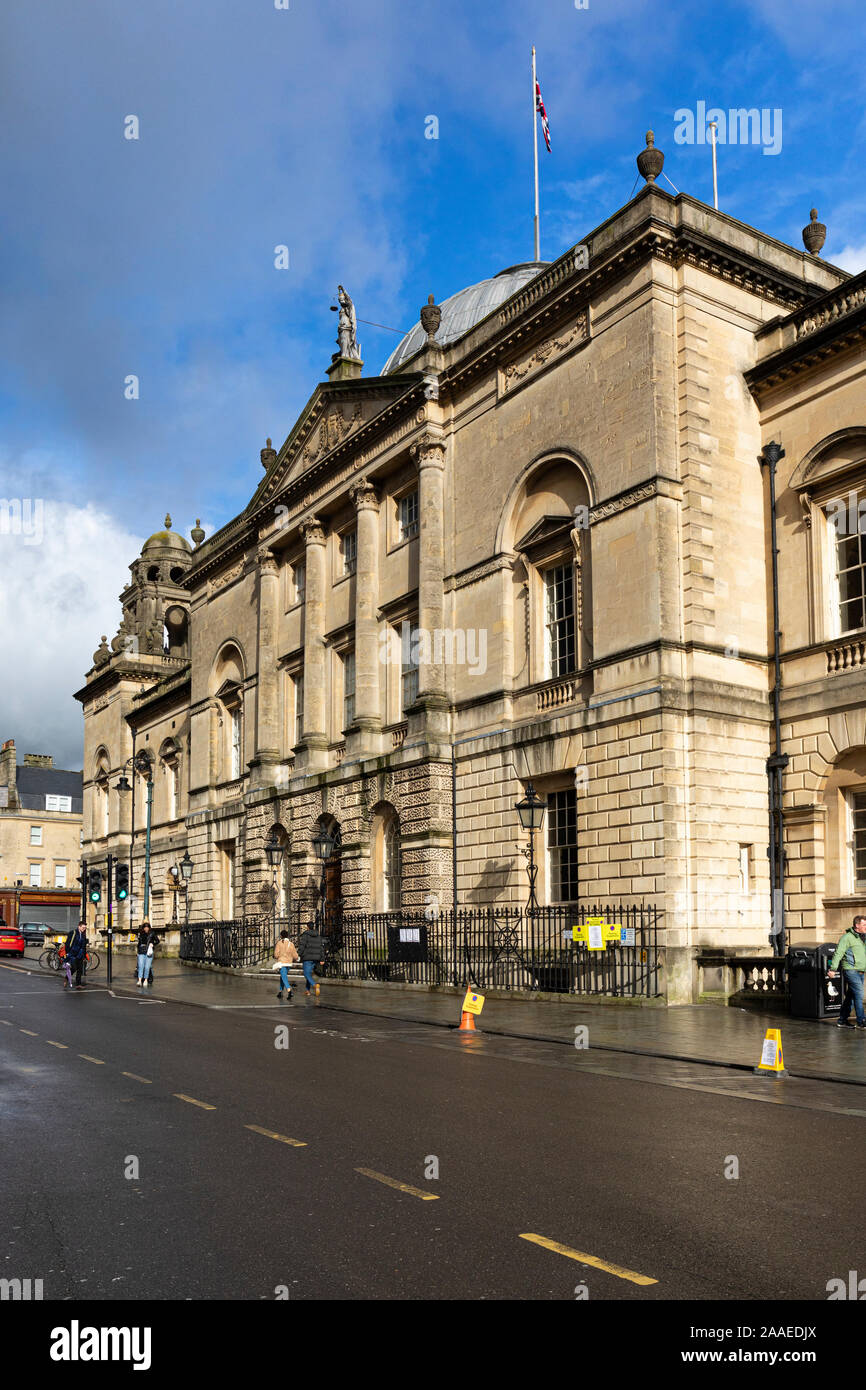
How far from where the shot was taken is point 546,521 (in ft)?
93.4

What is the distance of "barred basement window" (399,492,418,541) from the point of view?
34688 millimetres

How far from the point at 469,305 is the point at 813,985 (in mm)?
36975

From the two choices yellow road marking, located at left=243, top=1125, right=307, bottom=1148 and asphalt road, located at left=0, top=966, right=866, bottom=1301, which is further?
yellow road marking, located at left=243, top=1125, right=307, bottom=1148

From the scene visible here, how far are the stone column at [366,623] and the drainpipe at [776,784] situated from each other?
1296 centimetres

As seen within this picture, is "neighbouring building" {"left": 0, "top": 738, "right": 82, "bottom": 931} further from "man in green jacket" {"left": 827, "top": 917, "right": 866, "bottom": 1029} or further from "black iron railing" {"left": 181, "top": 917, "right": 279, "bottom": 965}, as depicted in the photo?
"man in green jacket" {"left": 827, "top": 917, "right": 866, "bottom": 1029}

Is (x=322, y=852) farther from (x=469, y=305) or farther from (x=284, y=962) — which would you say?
(x=469, y=305)

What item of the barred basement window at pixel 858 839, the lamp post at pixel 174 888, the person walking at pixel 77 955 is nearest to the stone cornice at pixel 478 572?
the barred basement window at pixel 858 839

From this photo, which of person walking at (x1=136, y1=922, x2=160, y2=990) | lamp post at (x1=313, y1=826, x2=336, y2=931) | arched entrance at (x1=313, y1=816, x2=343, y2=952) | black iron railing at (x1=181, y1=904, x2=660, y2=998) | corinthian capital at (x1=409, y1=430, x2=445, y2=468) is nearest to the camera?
black iron railing at (x1=181, y1=904, x2=660, y2=998)

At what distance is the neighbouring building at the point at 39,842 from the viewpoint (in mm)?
90812

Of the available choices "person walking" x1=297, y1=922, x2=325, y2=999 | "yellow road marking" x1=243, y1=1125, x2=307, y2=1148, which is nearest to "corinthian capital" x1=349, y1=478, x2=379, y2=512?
"person walking" x1=297, y1=922, x2=325, y2=999

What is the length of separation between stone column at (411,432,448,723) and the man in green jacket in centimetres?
1466

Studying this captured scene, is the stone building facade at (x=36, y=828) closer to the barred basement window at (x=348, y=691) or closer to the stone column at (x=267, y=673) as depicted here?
the stone column at (x=267, y=673)

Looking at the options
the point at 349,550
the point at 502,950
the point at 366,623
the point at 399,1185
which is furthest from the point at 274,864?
the point at 399,1185

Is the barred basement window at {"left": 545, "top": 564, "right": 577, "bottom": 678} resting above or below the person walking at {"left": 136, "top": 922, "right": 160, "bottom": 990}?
above
